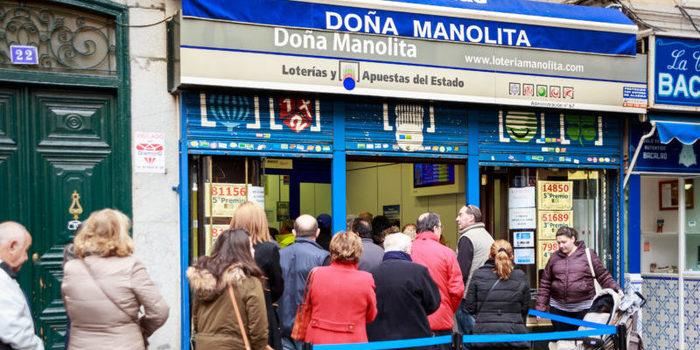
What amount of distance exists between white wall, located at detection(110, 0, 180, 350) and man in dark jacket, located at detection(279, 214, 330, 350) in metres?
1.63

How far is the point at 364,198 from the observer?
12.7 metres

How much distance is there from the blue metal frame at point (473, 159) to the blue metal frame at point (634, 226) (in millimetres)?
2261

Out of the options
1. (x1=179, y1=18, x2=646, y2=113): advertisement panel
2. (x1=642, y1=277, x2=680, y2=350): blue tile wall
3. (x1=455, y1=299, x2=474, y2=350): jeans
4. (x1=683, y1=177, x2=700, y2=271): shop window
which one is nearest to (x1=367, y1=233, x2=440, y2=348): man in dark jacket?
(x1=455, y1=299, x2=474, y2=350): jeans

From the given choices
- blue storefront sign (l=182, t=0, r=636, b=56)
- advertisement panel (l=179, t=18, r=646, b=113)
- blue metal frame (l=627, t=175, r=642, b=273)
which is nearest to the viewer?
advertisement panel (l=179, t=18, r=646, b=113)

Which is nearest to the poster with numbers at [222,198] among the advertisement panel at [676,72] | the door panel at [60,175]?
the door panel at [60,175]

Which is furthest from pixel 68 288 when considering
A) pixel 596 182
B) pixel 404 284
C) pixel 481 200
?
pixel 596 182

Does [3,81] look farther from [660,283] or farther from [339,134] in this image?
[660,283]

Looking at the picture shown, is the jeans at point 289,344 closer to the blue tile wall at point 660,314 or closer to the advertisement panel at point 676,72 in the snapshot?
the advertisement panel at point 676,72

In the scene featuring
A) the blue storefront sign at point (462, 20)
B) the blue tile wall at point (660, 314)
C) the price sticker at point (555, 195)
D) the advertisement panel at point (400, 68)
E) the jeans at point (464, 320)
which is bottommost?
the blue tile wall at point (660, 314)

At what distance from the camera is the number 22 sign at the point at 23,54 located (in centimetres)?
707

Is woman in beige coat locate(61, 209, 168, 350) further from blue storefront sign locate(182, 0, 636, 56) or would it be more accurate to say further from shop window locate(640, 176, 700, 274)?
shop window locate(640, 176, 700, 274)

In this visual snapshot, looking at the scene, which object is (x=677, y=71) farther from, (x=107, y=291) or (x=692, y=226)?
(x=107, y=291)

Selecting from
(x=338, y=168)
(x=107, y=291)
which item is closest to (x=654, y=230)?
(x=338, y=168)

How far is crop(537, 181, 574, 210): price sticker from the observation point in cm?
941
